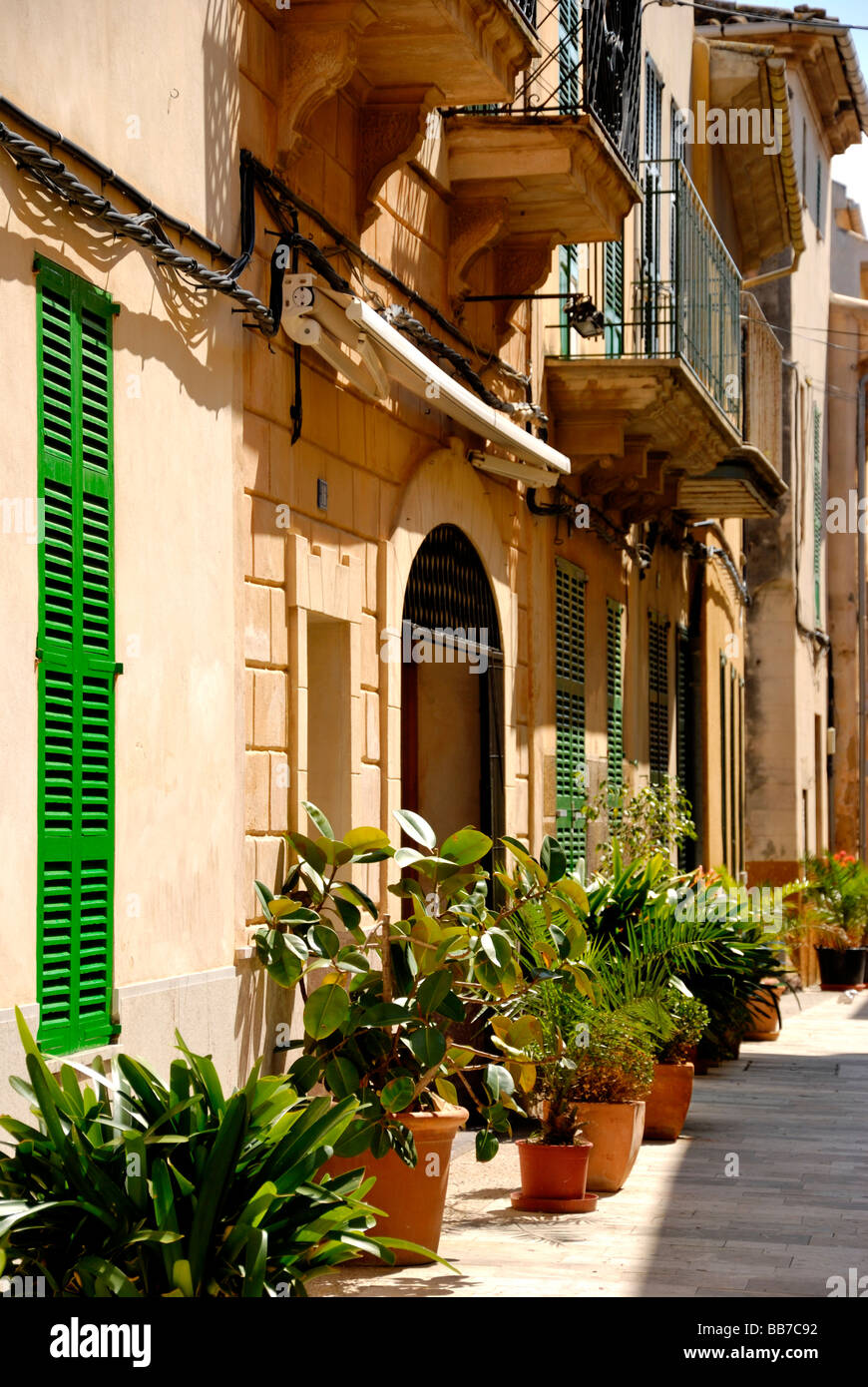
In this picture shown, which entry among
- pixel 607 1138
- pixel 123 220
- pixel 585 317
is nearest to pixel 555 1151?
pixel 607 1138

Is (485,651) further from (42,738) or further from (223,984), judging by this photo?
(42,738)

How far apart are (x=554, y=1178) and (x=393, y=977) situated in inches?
63.2

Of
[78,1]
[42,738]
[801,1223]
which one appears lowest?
[801,1223]

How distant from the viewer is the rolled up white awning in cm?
757

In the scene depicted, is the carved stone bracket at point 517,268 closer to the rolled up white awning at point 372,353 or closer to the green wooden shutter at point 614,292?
the rolled up white awning at point 372,353

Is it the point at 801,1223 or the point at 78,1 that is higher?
the point at 78,1

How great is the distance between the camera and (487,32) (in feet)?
27.4

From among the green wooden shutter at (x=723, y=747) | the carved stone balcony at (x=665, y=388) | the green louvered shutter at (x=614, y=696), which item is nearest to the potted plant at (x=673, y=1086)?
the green louvered shutter at (x=614, y=696)

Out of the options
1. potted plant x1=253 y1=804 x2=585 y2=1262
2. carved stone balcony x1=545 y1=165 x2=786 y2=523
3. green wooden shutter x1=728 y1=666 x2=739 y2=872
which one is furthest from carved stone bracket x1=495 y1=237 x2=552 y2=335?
green wooden shutter x1=728 y1=666 x2=739 y2=872

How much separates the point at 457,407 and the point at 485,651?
1.92 m

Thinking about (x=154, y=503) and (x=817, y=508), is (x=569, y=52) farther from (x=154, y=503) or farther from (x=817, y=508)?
(x=817, y=508)
